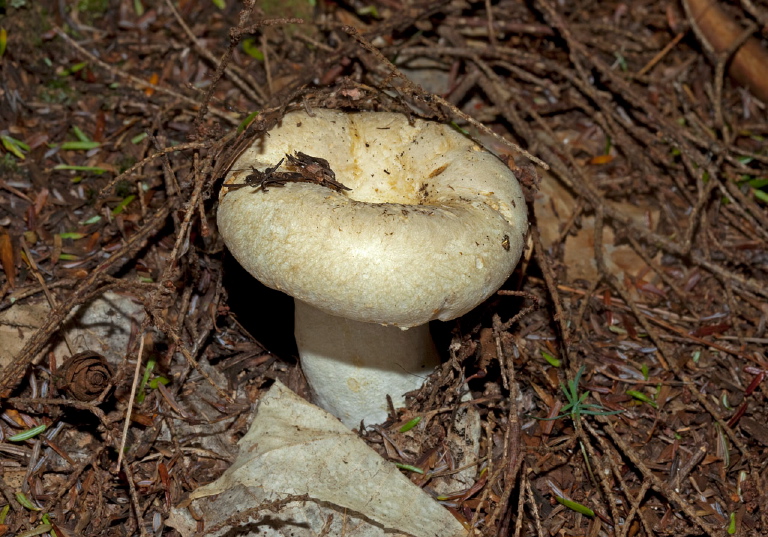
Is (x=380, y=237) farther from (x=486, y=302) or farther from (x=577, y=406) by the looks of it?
(x=577, y=406)

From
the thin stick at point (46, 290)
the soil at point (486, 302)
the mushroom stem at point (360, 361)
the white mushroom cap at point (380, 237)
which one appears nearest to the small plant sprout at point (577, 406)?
the soil at point (486, 302)

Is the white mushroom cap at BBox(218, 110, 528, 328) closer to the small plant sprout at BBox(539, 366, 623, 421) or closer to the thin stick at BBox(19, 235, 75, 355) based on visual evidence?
the small plant sprout at BBox(539, 366, 623, 421)

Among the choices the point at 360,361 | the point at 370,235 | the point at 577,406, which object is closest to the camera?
the point at 370,235

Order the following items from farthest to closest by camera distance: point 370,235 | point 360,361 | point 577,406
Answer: point 577,406, point 360,361, point 370,235

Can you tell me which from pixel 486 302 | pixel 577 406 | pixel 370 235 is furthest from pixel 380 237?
pixel 577 406

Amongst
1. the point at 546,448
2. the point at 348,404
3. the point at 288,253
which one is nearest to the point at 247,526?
the point at 348,404

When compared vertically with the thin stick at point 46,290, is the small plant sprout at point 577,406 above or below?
below

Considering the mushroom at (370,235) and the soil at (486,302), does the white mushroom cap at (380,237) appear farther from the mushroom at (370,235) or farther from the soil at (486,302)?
the soil at (486,302)
